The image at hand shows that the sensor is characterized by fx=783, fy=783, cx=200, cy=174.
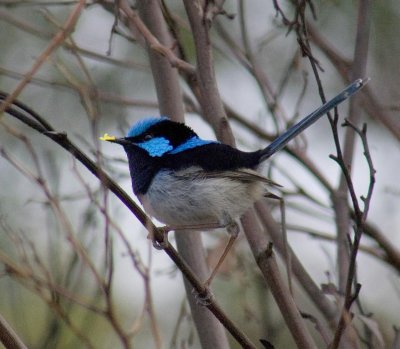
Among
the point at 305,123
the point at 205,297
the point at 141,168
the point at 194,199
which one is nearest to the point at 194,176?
the point at 194,199

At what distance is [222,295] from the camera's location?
634 cm

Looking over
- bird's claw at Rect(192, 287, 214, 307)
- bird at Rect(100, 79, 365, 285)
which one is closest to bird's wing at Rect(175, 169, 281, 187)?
bird at Rect(100, 79, 365, 285)

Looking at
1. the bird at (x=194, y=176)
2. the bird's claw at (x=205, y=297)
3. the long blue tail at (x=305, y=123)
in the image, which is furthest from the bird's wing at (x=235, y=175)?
the bird's claw at (x=205, y=297)

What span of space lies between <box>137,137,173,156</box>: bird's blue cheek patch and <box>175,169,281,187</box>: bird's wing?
0.24m

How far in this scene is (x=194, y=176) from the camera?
3.70 meters

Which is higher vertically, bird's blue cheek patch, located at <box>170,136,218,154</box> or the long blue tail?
the long blue tail

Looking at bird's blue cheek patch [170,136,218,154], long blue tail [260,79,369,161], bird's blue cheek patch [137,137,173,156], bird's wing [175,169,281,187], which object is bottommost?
bird's wing [175,169,281,187]

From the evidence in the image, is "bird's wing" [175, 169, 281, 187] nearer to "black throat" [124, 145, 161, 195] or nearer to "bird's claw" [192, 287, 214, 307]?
"black throat" [124, 145, 161, 195]

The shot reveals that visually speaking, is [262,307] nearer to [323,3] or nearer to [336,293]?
[336,293]

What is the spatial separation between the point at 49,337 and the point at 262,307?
→ 3.29ft

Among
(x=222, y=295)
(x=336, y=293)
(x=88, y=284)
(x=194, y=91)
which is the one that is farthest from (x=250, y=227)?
(x=222, y=295)

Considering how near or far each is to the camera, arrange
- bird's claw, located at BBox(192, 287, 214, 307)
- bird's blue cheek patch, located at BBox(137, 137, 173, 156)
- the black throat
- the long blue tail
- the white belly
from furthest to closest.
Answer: bird's blue cheek patch, located at BBox(137, 137, 173, 156) → the black throat → the white belly → the long blue tail → bird's claw, located at BBox(192, 287, 214, 307)

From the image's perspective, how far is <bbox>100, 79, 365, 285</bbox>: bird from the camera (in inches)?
142

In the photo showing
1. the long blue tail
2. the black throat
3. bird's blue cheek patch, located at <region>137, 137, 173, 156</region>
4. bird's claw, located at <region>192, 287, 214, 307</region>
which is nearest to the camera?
bird's claw, located at <region>192, 287, 214, 307</region>
